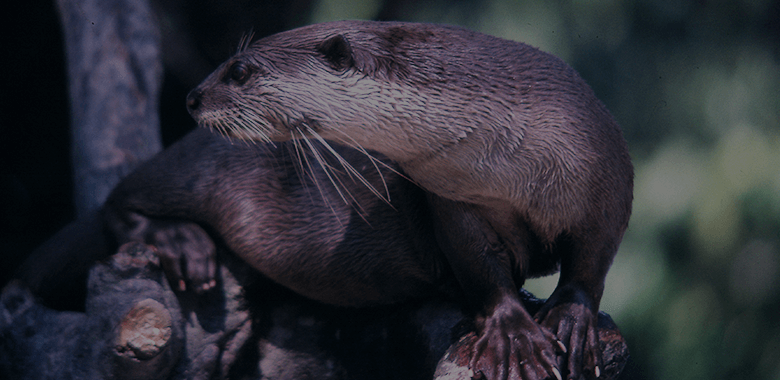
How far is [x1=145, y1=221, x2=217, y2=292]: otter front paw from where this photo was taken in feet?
5.27

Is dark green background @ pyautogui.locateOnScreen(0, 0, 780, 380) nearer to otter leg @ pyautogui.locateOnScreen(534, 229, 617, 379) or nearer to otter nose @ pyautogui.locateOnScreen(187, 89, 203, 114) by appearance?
otter leg @ pyautogui.locateOnScreen(534, 229, 617, 379)

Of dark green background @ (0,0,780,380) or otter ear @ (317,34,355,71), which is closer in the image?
otter ear @ (317,34,355,71)

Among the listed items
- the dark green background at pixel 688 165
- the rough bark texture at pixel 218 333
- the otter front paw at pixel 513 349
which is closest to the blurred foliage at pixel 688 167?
the dark green background at pixel 688 165

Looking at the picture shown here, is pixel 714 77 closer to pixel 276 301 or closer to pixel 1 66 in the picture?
pixel 276 301

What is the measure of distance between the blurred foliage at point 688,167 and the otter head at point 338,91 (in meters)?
1.21

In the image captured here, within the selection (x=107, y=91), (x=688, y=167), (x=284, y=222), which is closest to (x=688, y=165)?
(x=688, y=167)

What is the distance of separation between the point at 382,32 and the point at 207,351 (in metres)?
0.99

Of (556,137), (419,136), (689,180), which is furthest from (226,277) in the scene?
(689,180)

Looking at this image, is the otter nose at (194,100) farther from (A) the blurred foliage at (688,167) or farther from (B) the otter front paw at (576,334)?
(A) the blurred foliage at (688,167)

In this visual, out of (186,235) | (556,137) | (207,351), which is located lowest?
(207,351)

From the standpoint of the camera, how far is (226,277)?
1698 millimetres

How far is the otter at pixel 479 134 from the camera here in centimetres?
118

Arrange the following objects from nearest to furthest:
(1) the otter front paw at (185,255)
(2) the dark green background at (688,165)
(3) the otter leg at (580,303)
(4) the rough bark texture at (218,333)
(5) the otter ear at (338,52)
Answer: (5) the otter ear at (338,52) < (3) the otter leg at (580,303) < (4) the rough bark texture at (218,333) < (1) the otter front paw at (185,255) < (2) the dark green background at (688,165)

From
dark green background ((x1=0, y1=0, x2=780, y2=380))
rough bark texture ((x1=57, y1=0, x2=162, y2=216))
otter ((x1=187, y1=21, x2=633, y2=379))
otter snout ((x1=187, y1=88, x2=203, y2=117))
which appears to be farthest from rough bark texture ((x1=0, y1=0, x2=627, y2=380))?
rough bark texture ((x1=57, y1=0, x2=162, y2=216))
